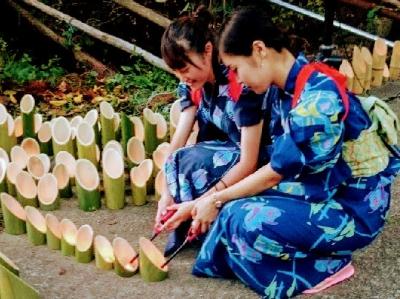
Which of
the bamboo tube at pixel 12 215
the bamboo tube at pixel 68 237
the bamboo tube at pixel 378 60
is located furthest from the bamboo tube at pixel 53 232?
the bamboo tube at pixel 378 60

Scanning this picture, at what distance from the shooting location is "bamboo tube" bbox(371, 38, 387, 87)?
144 inches

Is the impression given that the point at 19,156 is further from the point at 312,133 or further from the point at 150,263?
the point at 312,133

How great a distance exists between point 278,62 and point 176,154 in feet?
2.18

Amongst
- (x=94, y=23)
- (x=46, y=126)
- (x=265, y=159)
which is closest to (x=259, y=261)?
(x=265, y=159)

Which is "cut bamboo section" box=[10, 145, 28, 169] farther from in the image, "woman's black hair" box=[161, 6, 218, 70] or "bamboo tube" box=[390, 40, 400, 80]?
"bamboo tube" box=[390, 40, 400, 80]

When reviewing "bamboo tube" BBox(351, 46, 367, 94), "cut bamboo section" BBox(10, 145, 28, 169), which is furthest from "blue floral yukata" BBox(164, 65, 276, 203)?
"bamboo tube" BBox(351, 46, 367, 94)

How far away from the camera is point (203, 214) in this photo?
218cm

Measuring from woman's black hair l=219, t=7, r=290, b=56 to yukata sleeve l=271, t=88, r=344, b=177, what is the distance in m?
0.20

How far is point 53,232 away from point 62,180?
0.43m

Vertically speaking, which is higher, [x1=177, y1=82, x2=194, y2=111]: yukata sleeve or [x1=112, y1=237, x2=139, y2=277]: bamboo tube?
[x1=177, y1=82, x2=194, y2=111]: yukata sleeve

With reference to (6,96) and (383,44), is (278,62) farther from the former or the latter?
(6,96)

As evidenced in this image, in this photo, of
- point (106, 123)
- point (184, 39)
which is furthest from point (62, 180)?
point (184, 39)

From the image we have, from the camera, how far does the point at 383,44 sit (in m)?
3.66

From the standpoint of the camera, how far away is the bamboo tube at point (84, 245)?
2324 mm
